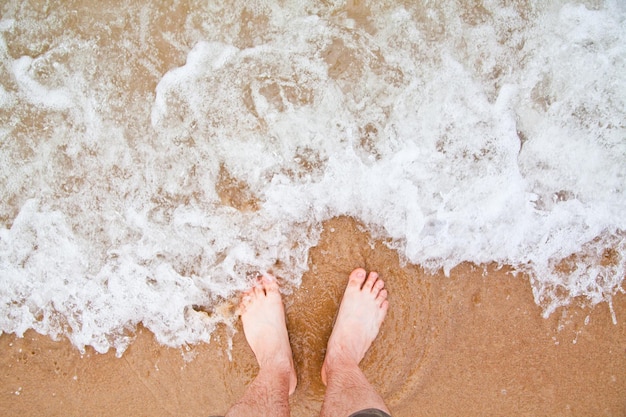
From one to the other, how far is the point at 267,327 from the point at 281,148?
0.83m

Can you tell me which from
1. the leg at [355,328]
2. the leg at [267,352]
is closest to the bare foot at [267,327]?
the leg at [267,352]

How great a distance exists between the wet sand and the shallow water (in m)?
0.09

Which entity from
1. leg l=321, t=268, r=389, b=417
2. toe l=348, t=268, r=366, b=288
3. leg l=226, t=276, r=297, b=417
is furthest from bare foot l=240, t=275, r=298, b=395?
toe l=348, t=268, r=366, b=288

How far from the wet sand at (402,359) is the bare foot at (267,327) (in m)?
0.07

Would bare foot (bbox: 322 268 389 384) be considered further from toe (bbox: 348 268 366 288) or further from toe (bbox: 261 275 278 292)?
toe (bbox: 261 275 278 292)

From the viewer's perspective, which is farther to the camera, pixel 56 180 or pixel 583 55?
pixel 56 180

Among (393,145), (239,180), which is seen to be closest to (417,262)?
(393,145)

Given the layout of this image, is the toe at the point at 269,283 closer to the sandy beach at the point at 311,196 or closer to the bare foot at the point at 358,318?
the sandy beach at the point at 311,196

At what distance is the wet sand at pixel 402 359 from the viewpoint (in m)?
2.00

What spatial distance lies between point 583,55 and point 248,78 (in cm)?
152

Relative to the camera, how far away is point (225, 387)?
208cm

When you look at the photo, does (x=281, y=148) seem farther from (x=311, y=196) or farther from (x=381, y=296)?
(x=381, y=296)

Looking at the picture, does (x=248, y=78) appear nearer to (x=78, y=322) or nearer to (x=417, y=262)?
(x=417, y=262)

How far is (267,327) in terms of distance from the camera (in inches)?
79.1
